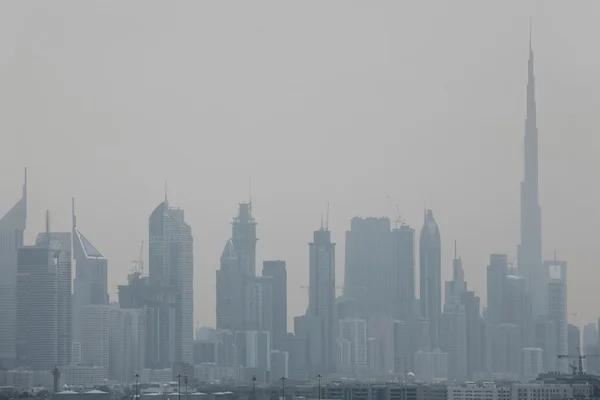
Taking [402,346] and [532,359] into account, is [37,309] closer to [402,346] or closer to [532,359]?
[402,346]

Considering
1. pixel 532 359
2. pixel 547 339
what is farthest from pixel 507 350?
pixel 547 339

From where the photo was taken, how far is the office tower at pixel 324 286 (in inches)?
6983

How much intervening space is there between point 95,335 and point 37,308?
30.2ft

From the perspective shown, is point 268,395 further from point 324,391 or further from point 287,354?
point 287,354

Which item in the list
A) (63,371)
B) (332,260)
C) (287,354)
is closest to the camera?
(63,371)

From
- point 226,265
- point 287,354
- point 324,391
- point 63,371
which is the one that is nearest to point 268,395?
point 324,391

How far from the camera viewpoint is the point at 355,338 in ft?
575

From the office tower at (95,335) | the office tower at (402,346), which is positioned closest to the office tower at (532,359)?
the office tower at (402,346)

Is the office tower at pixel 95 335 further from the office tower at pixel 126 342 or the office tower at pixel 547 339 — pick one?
the office tower at pixel 547 339

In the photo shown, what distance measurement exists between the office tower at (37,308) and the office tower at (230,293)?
19.8m

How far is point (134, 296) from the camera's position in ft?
589

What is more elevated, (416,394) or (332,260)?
(332,260)

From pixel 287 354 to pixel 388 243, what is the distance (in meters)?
22.7

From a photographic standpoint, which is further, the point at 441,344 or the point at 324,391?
the point at 441,344
